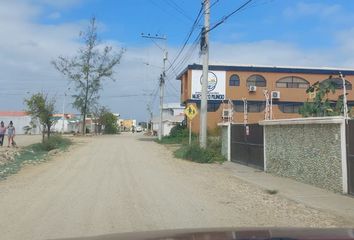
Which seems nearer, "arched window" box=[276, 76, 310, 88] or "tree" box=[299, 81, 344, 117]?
"tree" box=[299, 81, 344, 117]

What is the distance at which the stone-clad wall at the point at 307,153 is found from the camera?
1444 cm

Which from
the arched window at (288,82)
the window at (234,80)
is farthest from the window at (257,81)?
the arched window at (288,82)

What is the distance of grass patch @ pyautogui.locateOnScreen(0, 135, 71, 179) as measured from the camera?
20.8m

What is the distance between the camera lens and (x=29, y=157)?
1109 inches

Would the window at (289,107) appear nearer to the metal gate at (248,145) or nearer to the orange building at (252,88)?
the orange building at (252,88)

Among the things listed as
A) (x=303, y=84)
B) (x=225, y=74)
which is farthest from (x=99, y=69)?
(x=303, y=84)

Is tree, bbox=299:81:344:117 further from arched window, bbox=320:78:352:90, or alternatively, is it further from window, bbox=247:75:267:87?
window, bbox=247:75:267:87

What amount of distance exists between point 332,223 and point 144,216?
340cm

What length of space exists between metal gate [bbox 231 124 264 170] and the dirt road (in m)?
3.78

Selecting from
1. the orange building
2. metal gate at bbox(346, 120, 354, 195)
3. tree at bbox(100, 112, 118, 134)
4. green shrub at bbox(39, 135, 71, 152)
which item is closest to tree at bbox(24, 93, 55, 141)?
green shrub at bbox(39, 135, 71, 152)

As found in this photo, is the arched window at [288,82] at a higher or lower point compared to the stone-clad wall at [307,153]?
higher

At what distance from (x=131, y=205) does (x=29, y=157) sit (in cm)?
1804

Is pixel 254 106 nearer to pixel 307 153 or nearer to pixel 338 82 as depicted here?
pixel 338 82

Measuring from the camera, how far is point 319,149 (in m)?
15.4
